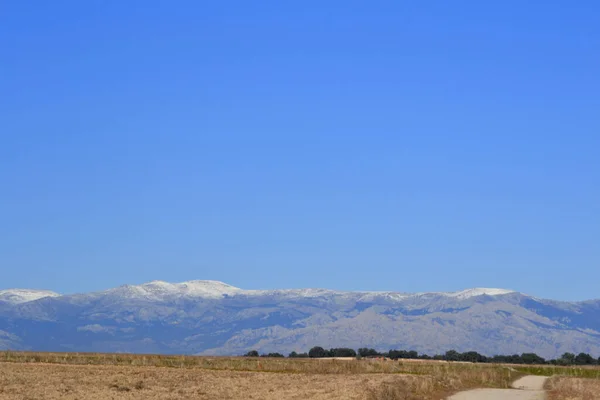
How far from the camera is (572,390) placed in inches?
2482

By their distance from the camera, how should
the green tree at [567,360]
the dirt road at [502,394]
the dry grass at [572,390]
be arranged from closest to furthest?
the dirt road at [502,394], the dry grass at [572,390], the green tree at [567,360]

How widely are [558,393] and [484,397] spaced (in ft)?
22.1

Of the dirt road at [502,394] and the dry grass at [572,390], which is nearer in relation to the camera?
the dirt road at [502,394]

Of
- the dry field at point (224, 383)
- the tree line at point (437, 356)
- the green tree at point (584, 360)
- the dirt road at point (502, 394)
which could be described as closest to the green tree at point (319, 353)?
the tree line at point (437, 356)

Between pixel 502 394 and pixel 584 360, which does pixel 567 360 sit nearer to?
pixel 584 360

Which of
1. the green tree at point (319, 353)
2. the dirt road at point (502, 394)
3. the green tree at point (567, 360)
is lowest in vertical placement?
the dirt road at point (502, 394)

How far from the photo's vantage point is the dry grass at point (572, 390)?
2323 inches

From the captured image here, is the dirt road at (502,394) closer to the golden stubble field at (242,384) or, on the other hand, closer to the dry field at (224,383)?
the golden stubble field at (242,384)

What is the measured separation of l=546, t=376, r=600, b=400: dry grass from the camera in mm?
59003

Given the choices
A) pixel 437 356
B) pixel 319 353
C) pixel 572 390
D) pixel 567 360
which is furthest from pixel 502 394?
pixel 437 356

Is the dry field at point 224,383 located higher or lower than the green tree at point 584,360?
lower

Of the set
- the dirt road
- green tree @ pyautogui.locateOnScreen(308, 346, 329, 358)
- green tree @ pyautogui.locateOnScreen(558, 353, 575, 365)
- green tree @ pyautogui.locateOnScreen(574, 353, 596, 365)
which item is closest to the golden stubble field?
the dirt road

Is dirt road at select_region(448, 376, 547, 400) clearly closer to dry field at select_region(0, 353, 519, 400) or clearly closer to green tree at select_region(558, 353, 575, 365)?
dry field at select_region(0, 353, 519, 400)

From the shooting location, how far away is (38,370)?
71750 mm
